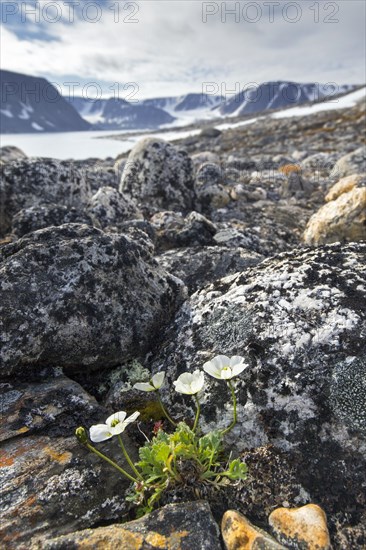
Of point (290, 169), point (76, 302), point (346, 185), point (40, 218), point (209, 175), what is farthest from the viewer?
point (290, 169)

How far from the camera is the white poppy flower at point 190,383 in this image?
3035mm

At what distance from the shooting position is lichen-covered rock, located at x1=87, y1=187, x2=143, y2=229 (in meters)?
9.49

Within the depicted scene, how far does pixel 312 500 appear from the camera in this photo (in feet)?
9.34

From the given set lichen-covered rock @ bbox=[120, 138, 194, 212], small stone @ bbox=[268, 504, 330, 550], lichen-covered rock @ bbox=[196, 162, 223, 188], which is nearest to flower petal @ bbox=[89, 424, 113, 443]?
small stone @ bbox=[268, 504, 330, 550]

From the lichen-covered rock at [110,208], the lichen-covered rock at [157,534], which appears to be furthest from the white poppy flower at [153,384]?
the lichen-covered rock at [110,208]

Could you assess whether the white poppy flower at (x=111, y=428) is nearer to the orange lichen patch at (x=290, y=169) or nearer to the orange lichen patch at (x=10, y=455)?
the orange lichen patch at (x=10, y=455)

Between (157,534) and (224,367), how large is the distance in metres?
1.26

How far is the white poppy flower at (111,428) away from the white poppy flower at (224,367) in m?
0.67

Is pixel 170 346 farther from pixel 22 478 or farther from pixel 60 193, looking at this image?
pixel 60 193

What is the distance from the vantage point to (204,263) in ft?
23.1

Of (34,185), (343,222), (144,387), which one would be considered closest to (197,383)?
(144,387)

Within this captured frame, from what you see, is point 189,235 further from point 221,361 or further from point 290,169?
point 290,169

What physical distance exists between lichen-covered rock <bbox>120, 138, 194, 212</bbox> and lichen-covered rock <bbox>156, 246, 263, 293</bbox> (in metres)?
5.83

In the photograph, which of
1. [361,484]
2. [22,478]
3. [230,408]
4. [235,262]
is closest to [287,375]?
[230,408]
